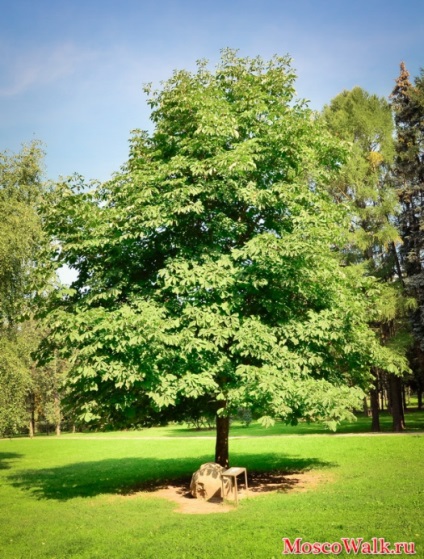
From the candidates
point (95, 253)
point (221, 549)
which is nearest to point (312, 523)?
point (221, 549)

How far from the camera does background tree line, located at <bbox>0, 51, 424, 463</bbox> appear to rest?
457 inches

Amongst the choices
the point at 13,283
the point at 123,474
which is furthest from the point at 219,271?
the point at 13,283

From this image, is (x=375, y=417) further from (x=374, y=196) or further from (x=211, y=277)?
(x=211, y=277)

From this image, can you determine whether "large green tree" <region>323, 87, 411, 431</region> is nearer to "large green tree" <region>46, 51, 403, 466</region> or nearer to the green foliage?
the green foliage

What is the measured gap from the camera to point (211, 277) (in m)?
11.8

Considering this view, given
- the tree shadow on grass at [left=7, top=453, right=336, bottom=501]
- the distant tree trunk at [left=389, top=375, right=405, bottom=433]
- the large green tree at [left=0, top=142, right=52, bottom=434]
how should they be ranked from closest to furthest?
the tree shadow on grass at [left=7, top=453, right=336, bottom=501] → the large green tree at [left=0, top=142, right=52, bottom=434] → the distant tree trunk at [left=389, top=375, right=405, bottom=433]

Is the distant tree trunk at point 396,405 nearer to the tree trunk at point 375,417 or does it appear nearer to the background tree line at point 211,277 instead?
the tree trunk at point 375,417

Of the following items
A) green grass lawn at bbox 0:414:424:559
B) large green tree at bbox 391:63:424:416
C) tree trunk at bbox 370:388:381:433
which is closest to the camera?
green grass lawn at bbox 0:414:424:559

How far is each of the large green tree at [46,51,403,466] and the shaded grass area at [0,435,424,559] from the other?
2.32m

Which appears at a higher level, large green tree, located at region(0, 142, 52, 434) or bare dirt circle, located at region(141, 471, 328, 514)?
large green tree, located at region(0, 142, 52, 434)

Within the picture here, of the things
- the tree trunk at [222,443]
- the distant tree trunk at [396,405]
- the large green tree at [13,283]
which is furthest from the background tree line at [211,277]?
the distant tree trunk at [396,405]

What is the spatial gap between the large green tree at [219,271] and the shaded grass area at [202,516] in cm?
232

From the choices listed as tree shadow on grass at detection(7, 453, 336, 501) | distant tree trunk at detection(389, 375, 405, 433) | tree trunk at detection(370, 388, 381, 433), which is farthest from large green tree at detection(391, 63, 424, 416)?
tree shadow on grass at detection(7, 453, 336, 501)

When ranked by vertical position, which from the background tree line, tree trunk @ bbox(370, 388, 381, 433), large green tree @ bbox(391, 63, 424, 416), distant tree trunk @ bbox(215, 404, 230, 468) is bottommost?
tree trunk @ bbox(370, 388, 381, 433)
